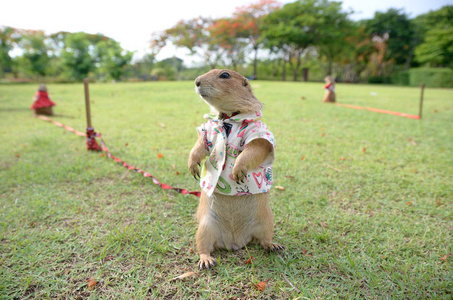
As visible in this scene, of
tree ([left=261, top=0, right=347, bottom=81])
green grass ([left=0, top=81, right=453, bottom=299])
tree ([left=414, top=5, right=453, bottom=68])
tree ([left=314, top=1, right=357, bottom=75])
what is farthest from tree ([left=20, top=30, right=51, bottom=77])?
tree ([left=414, top=5, right=453, bottom=68])

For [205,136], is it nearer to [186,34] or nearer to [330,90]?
[330,90]

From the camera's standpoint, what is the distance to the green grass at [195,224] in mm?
1686

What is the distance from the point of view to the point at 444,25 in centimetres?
3134

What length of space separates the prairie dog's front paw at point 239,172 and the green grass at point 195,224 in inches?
24.8

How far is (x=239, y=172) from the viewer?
1.61m

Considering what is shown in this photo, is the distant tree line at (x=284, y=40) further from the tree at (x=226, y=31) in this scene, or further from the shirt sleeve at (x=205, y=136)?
the shirt sleeve at (x=205, y=136)

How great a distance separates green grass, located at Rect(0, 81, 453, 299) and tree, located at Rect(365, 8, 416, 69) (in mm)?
36440

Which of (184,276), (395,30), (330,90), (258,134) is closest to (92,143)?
(184,276)

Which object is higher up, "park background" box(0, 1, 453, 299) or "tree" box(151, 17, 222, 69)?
"tree" box(151, 17, 222, 69)

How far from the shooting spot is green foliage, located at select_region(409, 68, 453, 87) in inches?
950

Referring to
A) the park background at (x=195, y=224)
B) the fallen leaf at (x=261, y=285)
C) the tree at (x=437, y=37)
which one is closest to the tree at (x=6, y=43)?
the park background at (x=195, y=224)

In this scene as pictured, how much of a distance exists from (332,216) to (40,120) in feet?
23.8

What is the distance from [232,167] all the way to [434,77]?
31.1 meters

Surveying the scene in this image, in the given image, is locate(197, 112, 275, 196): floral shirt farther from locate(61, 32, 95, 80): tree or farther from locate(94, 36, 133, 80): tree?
locate(94, 36, 133, 80): tree
